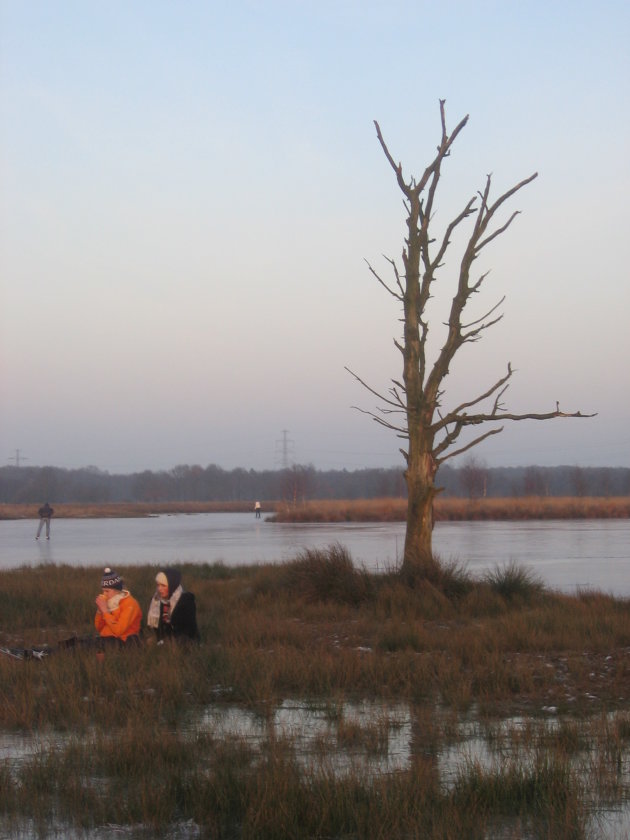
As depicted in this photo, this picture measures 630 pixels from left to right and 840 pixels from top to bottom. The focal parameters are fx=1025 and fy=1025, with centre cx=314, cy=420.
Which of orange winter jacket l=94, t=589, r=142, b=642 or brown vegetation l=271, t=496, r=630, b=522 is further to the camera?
brown vegetation l=271, t=496, r=630, b=522

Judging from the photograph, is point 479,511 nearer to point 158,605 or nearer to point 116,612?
point 158,605

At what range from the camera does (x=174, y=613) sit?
417 inches

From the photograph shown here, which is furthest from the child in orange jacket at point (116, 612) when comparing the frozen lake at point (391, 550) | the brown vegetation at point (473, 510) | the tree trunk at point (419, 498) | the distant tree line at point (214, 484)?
the distant tree line at point (214, 484)

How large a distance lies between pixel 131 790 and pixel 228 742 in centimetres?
105

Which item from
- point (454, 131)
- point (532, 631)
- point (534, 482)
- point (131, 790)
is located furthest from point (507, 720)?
point (534, 482)

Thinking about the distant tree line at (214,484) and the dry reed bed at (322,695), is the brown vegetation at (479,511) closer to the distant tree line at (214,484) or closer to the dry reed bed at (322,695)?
the dry reed bed at (322,695)

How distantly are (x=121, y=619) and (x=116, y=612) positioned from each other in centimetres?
9

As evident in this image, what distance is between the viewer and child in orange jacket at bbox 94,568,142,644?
10.4 meters

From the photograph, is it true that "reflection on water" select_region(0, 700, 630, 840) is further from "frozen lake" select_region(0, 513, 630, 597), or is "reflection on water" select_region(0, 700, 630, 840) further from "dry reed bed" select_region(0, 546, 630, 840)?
"frozen lake" select_region(0, 513, 630, 597)

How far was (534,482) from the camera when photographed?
280ft

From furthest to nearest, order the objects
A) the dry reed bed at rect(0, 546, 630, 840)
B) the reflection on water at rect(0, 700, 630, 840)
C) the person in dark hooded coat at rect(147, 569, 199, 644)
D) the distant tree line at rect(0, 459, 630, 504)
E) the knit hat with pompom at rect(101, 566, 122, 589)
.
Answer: the distant tree line at rect(0, 459, 630, 504), the person in dark hooded coat at rect(147, 569, 199, 644), the knit hat with pompom at rect(101, 566, 122, 589), the reflection on water at rect(0, 700, 630, 840), the dry reed bed at rect(0, 546, 630, 840)

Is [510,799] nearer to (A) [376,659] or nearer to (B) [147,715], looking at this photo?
(B) [147,715]

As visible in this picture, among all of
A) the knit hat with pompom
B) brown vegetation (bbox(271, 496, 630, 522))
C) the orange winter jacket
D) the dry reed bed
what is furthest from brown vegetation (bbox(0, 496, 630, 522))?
the knit hat with pompom

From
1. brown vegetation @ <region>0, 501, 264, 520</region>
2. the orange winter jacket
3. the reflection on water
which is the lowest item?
brown vegetation @ <region>0, 501, 264, 520</region>
